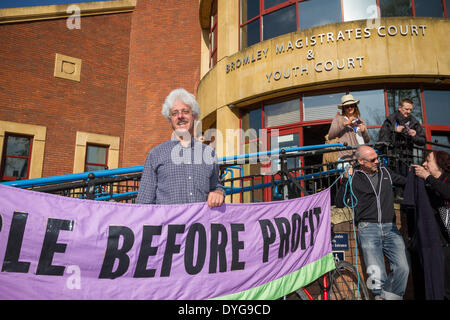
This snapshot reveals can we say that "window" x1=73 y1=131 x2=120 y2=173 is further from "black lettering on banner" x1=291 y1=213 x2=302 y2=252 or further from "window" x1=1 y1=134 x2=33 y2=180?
"black lettering on banner" x1=291 y1=213 x2=302 y2=252

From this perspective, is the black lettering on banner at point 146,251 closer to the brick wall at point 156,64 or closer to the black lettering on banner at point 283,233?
the black lettering on banner at point 283,233

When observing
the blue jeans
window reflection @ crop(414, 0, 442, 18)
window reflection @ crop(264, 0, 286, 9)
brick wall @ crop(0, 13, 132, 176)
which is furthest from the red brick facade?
the blue jeans

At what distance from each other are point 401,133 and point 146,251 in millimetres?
4796

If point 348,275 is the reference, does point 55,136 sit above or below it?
above

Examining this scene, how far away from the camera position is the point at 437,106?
8.41 meters

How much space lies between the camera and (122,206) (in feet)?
8.72

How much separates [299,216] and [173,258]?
1.60 metres

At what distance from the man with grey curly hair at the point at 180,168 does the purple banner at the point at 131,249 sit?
115 millimetres

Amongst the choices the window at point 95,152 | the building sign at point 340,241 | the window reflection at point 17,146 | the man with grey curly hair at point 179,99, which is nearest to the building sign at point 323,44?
the building sign at point 340,241

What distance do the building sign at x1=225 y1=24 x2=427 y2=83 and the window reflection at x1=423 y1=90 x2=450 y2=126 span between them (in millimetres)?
1630

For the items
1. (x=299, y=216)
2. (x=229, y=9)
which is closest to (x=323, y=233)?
(x=299, y=216)
